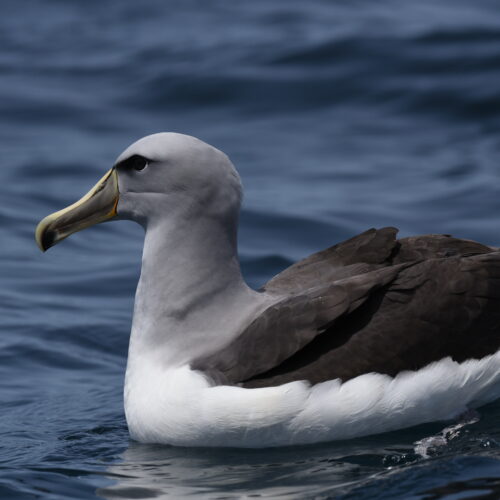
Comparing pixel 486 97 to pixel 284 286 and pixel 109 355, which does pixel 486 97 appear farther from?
pixel 284 286

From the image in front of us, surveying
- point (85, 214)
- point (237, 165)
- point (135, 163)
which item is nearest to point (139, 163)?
point (135, 163)

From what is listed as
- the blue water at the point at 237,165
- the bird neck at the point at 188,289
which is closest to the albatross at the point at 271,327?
the bird neck at the point at 188,289

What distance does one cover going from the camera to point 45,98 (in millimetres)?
18234

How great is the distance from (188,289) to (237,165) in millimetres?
7495

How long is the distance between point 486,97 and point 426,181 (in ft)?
8.10

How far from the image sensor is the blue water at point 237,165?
25.4ft

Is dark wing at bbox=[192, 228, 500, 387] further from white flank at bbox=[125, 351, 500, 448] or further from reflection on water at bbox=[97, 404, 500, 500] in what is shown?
reflection on water at bbox=[97, 404, 500, 500]

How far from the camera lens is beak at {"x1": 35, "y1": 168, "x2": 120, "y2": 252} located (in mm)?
8398

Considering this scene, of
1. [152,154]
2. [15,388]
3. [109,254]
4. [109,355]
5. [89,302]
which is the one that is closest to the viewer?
[152,154]

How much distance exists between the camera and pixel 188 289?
8.24 meters

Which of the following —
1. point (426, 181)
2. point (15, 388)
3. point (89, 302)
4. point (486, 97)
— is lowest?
point (15, 388)

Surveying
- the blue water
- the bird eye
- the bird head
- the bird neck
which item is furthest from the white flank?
the bird eye

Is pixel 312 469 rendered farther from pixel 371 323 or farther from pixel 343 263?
pixel 343 263

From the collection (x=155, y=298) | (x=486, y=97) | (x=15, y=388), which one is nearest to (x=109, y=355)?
(x=15, y=388)
